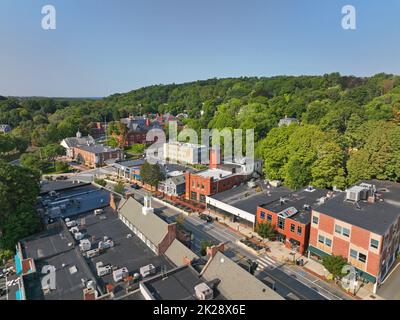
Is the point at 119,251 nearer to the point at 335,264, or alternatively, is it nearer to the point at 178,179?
the point at 335,264

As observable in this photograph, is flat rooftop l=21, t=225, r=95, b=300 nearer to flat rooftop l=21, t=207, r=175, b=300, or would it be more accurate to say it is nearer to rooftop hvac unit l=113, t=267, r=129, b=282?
flat rooftop l=21, t=207, r=175, b=300

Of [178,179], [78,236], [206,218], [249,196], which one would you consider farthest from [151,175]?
[78,236]

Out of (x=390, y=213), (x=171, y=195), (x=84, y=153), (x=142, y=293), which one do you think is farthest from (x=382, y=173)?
(x=84, y=153)

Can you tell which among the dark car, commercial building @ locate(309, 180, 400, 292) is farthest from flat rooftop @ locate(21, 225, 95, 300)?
commercial building @ locate(309, 180, 400, 292)

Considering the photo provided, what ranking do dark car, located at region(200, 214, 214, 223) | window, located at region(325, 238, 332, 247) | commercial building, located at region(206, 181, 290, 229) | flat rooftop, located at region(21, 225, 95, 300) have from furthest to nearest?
dark car, located at region(200, 214, 214, 223), commercial building, located at region(206, 181, 290, 229), window, located at region(325, 238, 332, 247), flat rooftop, located at region(21, 225, 95, 300)

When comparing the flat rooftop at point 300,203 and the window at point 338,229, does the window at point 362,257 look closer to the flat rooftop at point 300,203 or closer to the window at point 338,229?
the window at point 338,229

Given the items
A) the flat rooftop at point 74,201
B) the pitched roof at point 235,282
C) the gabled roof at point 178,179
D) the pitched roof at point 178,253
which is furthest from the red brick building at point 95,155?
the pitched roof at point 235,282
